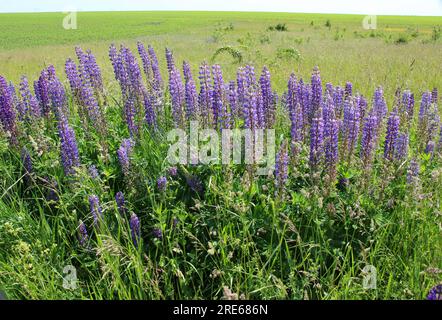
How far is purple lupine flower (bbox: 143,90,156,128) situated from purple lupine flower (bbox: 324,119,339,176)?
→ 1750 mm

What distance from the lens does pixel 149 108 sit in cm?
394

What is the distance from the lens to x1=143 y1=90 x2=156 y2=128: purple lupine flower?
12.9ft

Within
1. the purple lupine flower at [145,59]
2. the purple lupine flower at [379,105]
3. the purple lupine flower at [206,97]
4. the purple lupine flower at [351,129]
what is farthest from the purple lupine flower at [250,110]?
the purple lupine flower at [145,59]

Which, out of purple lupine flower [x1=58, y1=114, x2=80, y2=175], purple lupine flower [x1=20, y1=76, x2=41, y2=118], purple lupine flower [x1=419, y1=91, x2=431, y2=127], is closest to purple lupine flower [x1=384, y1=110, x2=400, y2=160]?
purple lupine flower [x1=419, y1=91, x2=431, y2=127]

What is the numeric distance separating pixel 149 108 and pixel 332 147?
6.18ft

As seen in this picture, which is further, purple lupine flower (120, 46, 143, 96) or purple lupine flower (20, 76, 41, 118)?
purple lupine flower (120, 46, 143, 96)

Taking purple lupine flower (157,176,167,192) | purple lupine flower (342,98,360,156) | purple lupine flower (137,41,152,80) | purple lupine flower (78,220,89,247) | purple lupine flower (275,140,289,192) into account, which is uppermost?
purple lupine flower (137,41,152,80)

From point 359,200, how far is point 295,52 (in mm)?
8258

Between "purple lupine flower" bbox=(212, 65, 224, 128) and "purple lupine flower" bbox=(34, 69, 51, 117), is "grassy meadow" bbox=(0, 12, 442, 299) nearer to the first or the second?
"purple lupine flower" bbox=(212, 65, 224, 128)

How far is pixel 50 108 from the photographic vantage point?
427 centimetres

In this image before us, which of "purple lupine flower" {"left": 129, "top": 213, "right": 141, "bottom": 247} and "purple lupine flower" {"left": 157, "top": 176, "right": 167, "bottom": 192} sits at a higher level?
"purple lupine flower" {"left": 157, "top": 176, "right": 167, "bottom": 192}

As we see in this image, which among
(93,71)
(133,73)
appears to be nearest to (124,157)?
(133,73)
